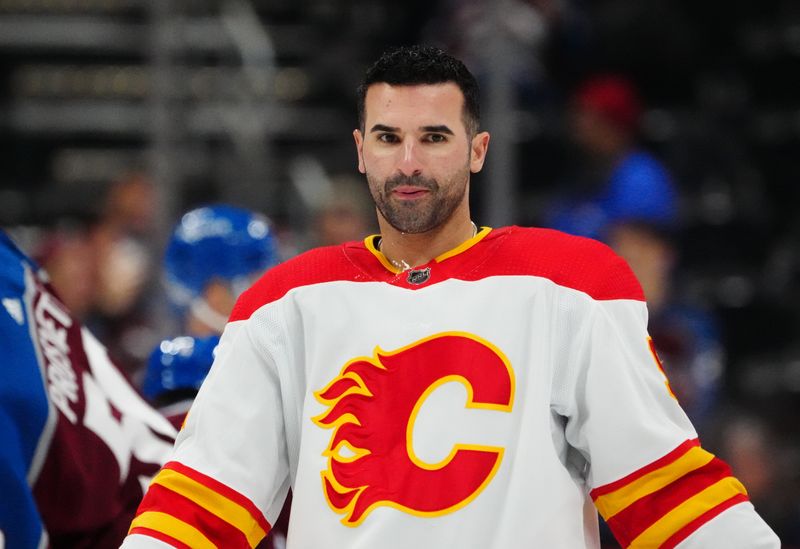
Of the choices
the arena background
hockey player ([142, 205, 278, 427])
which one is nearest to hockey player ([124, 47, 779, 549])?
hockey player ([142, 205, 278, 427])

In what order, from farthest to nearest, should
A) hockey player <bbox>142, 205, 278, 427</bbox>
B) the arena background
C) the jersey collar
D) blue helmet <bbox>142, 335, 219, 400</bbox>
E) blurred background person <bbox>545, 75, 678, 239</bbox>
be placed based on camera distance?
the arena background < blurred background person <bbox>545, 75, 678, 239</bbox> < hockey player <bbox>142, 205, 278, 427</bbox> < blue helmet <bbox>142, 335, 219, 400</bbox> < the jersey collar

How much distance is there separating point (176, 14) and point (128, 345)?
139cm

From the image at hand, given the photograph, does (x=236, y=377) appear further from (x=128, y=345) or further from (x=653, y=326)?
(x=128, y=345)

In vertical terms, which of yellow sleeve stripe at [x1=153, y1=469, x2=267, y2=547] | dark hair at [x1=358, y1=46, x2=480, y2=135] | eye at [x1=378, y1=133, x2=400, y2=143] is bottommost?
yellow sleeve stripe at [x1=153, y1=469, x2=267, y2=547]

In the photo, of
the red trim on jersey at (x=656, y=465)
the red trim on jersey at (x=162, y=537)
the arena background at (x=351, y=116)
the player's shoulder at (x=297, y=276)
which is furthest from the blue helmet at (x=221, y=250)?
the arena background at (x=351, y=116)

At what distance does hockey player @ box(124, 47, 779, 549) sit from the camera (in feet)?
6.66

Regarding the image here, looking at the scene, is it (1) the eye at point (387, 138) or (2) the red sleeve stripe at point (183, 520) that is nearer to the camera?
(2) the red sleeve stripe at point (183, 520)

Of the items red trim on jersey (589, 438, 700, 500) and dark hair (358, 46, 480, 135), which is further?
dark hair (358, 46, 480, 135)

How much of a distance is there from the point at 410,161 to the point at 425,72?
14 cm

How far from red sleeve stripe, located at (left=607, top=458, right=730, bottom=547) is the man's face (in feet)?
1.72

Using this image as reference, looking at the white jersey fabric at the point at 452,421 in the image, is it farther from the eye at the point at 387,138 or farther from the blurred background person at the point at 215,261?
the blurred background person at the point at 215,261

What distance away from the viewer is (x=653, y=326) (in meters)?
4.72

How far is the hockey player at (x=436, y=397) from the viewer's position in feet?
6.66

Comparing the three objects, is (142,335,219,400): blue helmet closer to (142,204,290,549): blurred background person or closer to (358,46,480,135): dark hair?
(142,204,290,549): blurred background person
